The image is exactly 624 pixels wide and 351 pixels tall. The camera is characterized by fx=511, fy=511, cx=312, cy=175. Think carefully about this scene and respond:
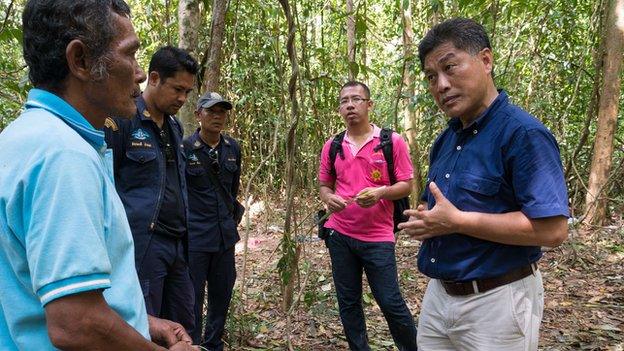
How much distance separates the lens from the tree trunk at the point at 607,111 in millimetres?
6453

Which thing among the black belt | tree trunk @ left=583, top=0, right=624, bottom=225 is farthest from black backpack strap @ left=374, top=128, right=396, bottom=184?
tree trunk @ left=583, top=0, right=624, bottom=225

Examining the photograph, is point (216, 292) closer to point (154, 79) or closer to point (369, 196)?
point (369, 196)

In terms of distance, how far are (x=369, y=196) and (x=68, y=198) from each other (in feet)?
8.64

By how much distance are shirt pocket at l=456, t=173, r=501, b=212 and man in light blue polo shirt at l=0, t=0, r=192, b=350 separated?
49.1 inches

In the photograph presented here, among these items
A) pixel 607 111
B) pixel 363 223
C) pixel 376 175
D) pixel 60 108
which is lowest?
pixel 363 223

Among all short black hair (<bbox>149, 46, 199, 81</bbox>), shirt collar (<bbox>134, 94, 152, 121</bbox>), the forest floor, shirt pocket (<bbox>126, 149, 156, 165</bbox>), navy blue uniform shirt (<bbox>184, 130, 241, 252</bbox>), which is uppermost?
short black hair (<bbox>149, 46, 199, 81</bbox>)

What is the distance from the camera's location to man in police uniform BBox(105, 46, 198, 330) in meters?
2.68

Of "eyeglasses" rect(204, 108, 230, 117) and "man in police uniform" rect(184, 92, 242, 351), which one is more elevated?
"eyeglasses" rect(204, 108, 230, 117)

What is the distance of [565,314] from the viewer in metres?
4.50

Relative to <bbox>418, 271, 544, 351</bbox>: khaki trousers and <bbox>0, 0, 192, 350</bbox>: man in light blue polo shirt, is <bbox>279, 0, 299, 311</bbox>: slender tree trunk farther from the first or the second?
<bbox>0, 0, 192, 350</bbox>: man in light blue polo shirt

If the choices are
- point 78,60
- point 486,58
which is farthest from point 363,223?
point 78,60

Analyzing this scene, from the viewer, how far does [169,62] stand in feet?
9.86

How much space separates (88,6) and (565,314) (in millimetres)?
4621

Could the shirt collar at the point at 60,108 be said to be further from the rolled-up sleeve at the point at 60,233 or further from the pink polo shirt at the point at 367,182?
the pink polo shirt at the point at 367,182
